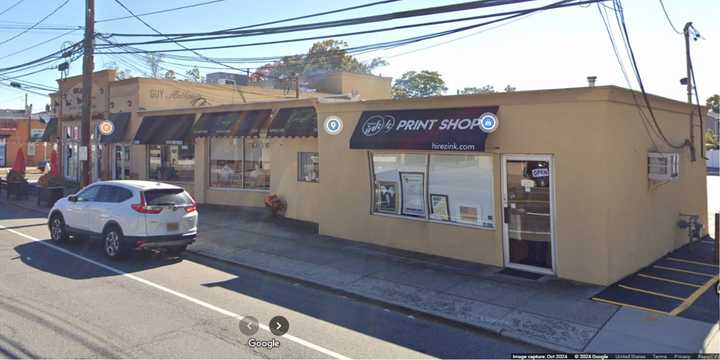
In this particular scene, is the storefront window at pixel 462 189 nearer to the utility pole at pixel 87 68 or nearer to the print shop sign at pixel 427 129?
the print shop sign at pixel 427 129

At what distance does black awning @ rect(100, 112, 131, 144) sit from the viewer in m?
24.3

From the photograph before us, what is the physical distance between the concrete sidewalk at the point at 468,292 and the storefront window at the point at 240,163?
4.26 m

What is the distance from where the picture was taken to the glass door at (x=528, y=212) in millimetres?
9867

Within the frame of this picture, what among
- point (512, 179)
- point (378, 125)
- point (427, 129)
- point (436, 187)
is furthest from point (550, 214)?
point (378, 125)

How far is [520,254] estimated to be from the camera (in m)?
10.3

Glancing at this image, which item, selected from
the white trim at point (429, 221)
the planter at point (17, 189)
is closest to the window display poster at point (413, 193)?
the white trim at point (429, 221)

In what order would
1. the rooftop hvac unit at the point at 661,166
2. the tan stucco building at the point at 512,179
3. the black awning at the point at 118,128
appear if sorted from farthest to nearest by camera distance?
the black awning at the point at 118,128
the rooftop hvac unit at the point at 661,166
the tan stucco building at the point at 512,179

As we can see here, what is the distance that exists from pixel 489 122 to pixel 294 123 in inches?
287

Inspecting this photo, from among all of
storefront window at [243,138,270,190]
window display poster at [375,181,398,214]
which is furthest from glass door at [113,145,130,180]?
window display poster at [375,181,398,214]

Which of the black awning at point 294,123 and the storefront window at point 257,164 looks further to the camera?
the storefront window at point 257,164

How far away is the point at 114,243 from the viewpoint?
11.3 meters

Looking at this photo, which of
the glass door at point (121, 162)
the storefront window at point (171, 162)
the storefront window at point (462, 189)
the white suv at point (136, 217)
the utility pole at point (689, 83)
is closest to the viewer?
the storefront window at point (462, 189)

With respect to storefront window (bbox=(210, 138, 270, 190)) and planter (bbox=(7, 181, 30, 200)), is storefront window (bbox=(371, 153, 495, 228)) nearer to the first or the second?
storefront window (bbox=(210, 138, 270, 190))

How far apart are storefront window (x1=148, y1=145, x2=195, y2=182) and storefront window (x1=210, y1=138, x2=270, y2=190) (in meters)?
1.60
